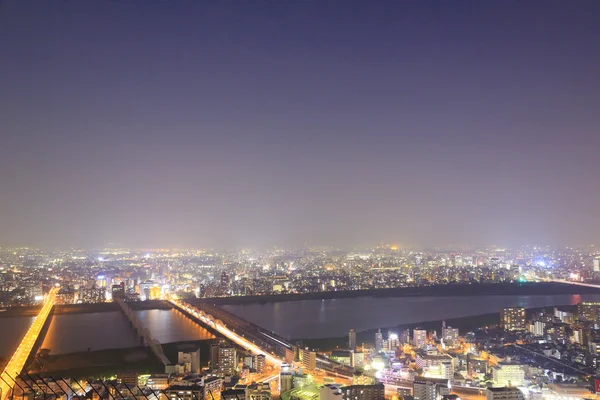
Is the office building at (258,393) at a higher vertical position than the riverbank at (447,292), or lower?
lower

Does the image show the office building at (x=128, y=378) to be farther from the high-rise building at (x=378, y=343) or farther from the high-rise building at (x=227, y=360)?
the high-rise building at (x=378, y=343)

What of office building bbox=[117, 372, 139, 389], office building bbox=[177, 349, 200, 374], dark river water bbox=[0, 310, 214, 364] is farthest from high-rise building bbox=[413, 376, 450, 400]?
dark river water bbox=[0, 310, 214, 364]

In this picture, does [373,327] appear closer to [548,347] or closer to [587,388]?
[548,347]

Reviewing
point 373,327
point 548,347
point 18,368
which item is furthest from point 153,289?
point 548,347

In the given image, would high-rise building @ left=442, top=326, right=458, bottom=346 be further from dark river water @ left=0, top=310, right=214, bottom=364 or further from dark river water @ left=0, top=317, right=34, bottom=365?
dark river water @ left=0, top=317, right=34, bottom=365

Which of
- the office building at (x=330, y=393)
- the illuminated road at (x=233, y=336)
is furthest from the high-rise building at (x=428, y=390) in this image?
the illuminated road at (x=233, y=336)
